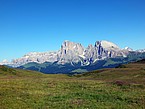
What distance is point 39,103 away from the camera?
96.8 ft

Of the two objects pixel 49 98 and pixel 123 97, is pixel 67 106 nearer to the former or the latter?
pixel 49 98

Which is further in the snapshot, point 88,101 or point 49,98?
point 49,98

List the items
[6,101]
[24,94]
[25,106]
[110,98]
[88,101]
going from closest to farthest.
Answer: [25,106], [6,101], [88,101], [110,98], [24,94]

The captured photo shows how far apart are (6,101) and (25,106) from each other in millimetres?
3252

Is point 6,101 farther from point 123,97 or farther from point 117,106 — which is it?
point 123,97

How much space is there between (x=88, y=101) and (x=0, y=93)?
42.4 feet

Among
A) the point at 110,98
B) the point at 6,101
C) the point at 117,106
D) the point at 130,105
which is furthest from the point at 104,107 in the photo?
the point at 6,101

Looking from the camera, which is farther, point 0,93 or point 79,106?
point 0,93

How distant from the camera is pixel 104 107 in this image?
2748 centimetres

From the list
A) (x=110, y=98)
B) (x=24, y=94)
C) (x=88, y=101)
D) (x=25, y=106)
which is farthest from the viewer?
(x=24, y=94)

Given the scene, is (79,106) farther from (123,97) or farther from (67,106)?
(123,97)

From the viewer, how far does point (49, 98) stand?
109 feet

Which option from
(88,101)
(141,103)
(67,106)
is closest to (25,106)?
(67,106)

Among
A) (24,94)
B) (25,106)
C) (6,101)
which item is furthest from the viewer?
(24,94)
